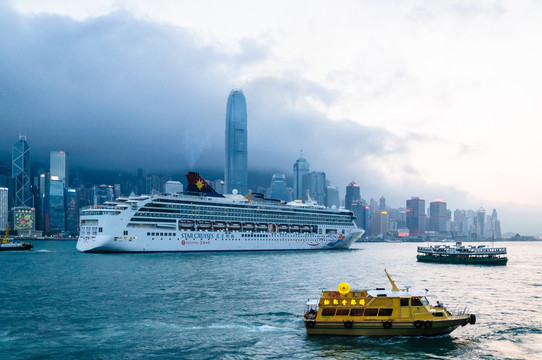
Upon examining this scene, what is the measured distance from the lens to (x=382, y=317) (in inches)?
1233

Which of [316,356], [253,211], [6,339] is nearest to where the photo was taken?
[316,356]

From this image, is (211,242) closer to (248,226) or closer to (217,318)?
(248,226)

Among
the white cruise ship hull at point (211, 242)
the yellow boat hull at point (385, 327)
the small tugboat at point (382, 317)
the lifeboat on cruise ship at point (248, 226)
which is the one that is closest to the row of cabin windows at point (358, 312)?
the small tugboat at point (382, 317)

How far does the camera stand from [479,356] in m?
28.2

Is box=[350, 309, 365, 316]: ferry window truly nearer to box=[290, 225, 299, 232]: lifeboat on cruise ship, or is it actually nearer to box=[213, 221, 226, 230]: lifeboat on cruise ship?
box=[213, 221, 226, 230]: lifeboat on cruise ship

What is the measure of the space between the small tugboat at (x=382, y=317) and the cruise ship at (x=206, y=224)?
80985mm

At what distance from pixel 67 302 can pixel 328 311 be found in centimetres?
2604

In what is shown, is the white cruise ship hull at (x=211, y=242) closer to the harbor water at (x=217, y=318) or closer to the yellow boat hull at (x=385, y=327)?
the harbor water at (x=217, y=318)

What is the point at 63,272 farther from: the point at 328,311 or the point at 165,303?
the point at 328,311

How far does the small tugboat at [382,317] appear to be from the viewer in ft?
102

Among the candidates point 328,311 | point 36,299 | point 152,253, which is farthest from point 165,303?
point 152,253

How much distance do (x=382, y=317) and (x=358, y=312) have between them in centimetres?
157

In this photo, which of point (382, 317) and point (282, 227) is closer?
point (382, 317)

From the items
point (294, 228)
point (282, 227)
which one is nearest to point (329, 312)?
point (282, 227)
